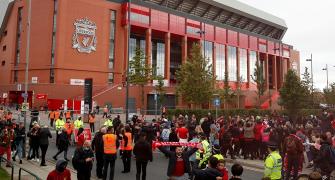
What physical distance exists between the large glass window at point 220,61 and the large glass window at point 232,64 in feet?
6.49

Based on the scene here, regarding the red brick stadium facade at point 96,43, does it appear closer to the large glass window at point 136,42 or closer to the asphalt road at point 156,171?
the large glass window at point 136,42

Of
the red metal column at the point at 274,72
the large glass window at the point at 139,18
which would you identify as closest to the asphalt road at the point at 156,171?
the large glass window at the point at 139,18

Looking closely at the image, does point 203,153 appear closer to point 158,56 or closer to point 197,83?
point 197,83

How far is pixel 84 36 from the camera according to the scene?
55.2m

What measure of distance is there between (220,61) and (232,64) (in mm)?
4874

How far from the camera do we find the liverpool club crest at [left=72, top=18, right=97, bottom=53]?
54594 millimetres

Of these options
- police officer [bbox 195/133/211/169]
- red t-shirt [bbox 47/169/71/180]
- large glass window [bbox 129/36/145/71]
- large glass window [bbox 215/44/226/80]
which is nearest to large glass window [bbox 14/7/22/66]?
large glass window [bbox 129/36/145/71]

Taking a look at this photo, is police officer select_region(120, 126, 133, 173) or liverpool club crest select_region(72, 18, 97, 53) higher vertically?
liverpool club crest select_region(72, 18, 97, 53)

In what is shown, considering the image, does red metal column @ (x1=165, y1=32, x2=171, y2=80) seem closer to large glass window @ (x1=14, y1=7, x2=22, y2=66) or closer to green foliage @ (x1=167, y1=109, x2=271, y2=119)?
green foliage @ (x1=167, y1=109, x2=271, y2=119)

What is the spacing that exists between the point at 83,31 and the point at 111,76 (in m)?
8.73

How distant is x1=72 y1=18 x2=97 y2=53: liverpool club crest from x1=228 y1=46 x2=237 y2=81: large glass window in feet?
112

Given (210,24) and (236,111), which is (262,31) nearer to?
(210,24)

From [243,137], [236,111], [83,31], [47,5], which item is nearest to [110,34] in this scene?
[83,31]

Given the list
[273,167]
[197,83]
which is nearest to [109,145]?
[273,167]
